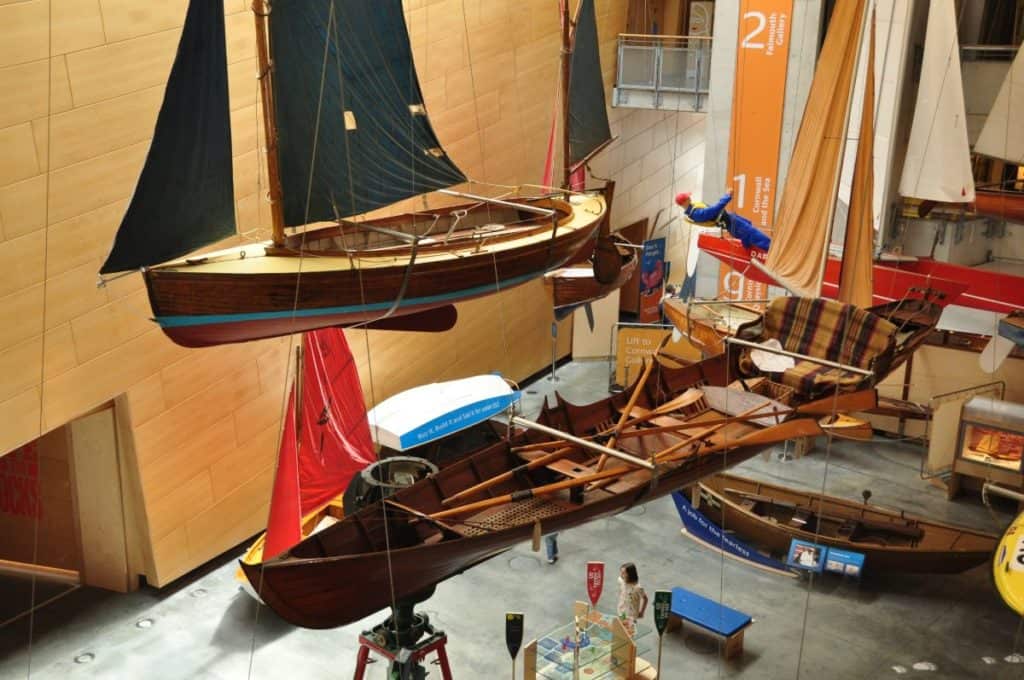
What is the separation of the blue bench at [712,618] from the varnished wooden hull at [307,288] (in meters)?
4.24

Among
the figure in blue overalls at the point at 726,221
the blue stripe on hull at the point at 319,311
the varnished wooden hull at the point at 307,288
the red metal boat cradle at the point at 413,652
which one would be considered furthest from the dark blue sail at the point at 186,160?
the figure in blue overalls at the point at 726,221

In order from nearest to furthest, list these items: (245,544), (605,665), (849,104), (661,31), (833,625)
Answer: (605,665) → (849,104) → (833,625) → (245,544) → (661,31)

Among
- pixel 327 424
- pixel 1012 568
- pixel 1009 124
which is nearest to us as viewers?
pixel 1012 568

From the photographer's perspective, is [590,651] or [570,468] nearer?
[570,468]

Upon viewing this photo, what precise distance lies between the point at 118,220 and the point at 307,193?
3.76m

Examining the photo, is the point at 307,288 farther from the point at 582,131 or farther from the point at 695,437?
the point at 582,131

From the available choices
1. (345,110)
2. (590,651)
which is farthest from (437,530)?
(345,110)

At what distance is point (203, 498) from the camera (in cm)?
1166

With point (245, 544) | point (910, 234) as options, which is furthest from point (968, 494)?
point (245, 544)

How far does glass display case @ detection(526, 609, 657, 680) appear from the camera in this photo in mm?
8859

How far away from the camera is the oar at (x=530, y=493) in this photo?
7.92m

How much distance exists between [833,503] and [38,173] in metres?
8.52

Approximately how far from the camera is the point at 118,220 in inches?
391

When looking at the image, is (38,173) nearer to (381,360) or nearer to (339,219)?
(339,219)
